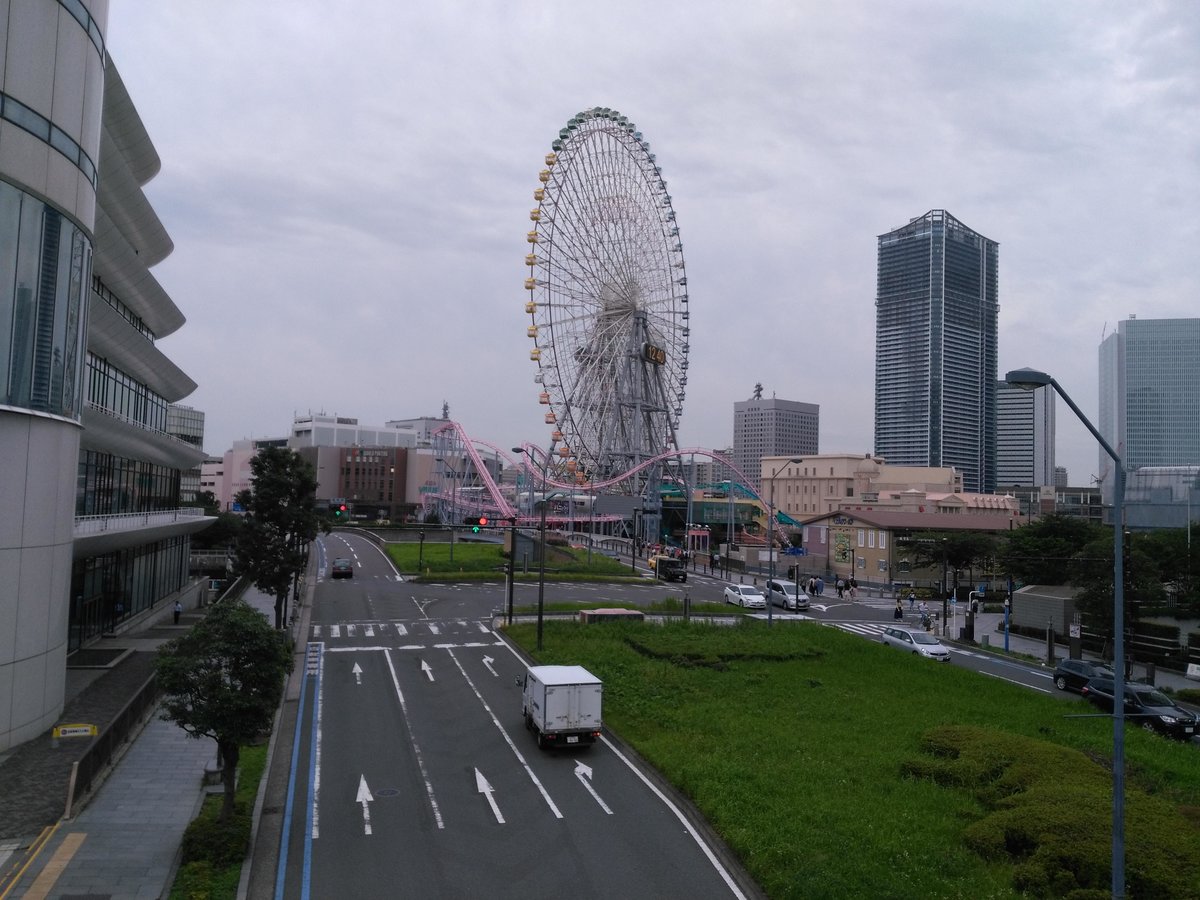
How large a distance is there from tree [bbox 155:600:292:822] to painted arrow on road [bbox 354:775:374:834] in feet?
9.01

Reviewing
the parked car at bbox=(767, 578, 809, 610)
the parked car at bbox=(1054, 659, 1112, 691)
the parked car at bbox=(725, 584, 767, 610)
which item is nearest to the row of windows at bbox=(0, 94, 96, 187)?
the parked car at bbox=(1054, 659, 1112, 691)

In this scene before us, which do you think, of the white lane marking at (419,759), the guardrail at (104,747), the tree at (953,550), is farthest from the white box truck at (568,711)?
the tree at (953,550)

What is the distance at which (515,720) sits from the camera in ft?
88.3

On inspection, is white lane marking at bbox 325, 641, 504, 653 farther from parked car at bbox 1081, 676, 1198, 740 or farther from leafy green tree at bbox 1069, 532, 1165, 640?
leafy green tree at bbox 1069, 532, 1165, 640

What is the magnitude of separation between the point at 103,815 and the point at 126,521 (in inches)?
905

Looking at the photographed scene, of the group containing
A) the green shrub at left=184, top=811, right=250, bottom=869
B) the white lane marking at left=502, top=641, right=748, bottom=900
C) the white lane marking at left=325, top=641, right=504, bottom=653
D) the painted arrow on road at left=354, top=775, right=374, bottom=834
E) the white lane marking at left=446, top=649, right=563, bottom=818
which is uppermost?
the green shrub at left=184, top=811, right=250, bottom=869

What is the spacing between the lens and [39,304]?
74.7 feet

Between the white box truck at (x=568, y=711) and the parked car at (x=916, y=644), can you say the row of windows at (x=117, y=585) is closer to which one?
the white box truck at (x=568, y=711)

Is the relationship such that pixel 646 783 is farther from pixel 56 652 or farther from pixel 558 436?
pixel 558 436

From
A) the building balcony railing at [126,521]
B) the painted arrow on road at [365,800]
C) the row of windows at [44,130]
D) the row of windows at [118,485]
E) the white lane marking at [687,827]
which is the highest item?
the row of windows at [44,130]

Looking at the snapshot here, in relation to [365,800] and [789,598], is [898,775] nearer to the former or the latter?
[365,800]

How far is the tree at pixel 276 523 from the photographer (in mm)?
38250

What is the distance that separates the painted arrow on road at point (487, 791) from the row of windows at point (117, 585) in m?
18.7

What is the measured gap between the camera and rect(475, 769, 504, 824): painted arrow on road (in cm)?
1869
